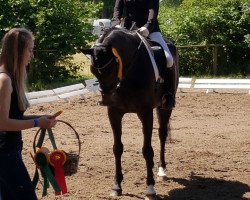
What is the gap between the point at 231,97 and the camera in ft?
46.0

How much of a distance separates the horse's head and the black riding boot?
1.42 metres

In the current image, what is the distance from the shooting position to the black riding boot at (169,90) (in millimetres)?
7289

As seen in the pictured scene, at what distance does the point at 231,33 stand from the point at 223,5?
1.30 metres

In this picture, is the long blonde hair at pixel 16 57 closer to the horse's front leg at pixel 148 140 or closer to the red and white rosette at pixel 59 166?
the red and white rosette at pixel 59 166

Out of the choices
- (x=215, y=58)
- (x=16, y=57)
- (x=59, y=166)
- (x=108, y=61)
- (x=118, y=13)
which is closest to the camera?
(x=16, y=57)

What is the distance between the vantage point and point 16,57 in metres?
3.83

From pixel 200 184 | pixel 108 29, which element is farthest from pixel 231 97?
pixel 108 29

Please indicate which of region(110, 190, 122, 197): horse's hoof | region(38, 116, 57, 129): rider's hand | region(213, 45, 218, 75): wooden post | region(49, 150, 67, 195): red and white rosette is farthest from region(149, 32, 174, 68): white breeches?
region(213, 45, 218, 75): wooden post

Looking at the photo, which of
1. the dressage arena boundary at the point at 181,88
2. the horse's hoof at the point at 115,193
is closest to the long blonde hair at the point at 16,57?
the horse's hoof at the point at 115,193

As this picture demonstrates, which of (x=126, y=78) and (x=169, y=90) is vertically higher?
(x=126, y=78)

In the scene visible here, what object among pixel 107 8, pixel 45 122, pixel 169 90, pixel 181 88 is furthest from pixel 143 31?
pixel 107 8

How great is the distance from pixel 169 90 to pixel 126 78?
1351 millimetres

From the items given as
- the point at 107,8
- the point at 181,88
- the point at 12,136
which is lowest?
the point at 181,88

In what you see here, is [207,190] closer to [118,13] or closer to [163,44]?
[163,44]
